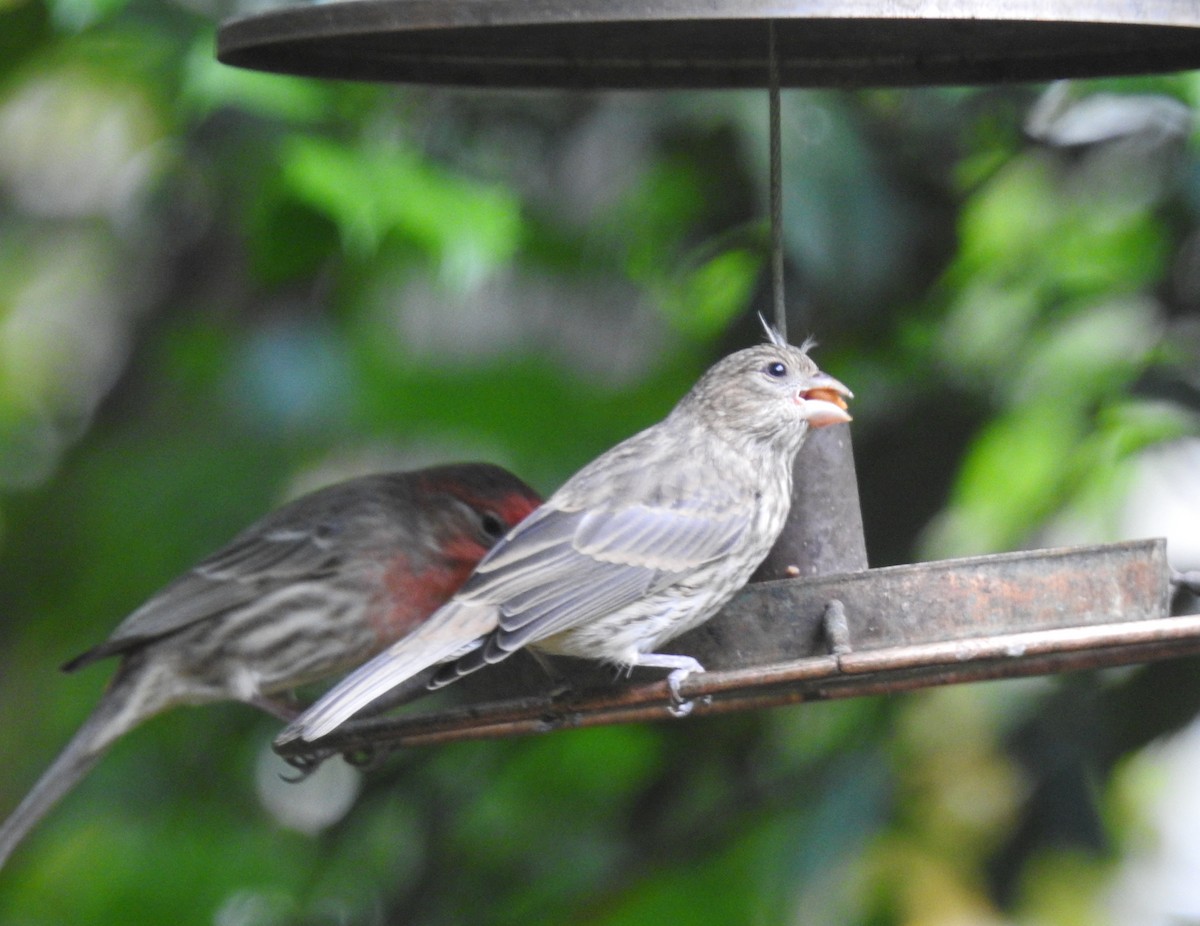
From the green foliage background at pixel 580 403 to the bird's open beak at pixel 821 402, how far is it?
3.01 feet

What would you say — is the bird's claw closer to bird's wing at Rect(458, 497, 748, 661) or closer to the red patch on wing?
bird's wing at Rect(458, 497, 748, 661)

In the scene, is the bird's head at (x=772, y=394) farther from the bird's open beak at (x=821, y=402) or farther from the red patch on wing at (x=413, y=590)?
the red patch on wing at (x=413, y=590)

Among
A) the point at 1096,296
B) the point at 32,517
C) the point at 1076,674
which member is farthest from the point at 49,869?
the point at 1096,296

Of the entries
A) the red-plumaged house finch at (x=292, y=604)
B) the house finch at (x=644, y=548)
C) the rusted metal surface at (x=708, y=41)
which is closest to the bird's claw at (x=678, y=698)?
the house finch at (x=644, y=548)

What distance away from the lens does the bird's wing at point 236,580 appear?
5.57m

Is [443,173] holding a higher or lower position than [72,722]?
higher

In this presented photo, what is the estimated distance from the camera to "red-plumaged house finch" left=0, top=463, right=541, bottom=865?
5.44 meters

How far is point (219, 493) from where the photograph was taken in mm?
6402

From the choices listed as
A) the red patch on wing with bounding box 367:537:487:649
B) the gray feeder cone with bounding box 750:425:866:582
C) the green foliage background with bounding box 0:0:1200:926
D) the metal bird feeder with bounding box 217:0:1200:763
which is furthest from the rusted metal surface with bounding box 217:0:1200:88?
the red patch on wing with bounding box 367:537:487:649

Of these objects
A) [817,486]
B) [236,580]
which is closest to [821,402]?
[817,486]

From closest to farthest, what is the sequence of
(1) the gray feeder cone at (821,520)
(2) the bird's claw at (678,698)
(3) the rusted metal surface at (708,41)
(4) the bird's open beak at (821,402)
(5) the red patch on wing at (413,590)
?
(3) the rusted metal surface at (708,41), (2) the bird's claw at (678,698), (4) the bird's open beak at (821,402), (1) the gray feeder cone at (821,520), (5) the red patch on wing at (413,590)

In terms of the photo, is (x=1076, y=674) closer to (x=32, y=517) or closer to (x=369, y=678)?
(x=369, y=678)

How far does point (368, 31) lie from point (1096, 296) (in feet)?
9.99

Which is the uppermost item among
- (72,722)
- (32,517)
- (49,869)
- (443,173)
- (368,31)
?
(368,31)
